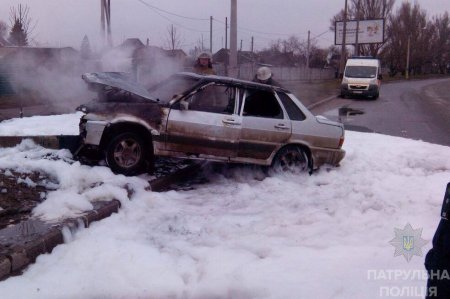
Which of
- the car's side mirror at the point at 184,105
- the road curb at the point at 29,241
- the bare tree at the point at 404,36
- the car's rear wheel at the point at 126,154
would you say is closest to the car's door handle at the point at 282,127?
the car's side mirror at the point at 184,105

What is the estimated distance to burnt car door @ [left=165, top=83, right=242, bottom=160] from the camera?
6703mm

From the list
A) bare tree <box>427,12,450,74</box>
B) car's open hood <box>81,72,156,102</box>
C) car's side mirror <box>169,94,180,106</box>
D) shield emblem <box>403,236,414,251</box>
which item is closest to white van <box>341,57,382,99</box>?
car's open hood <box>81,72,156,102</box>

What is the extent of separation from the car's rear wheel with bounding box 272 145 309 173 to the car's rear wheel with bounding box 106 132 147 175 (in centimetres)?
202

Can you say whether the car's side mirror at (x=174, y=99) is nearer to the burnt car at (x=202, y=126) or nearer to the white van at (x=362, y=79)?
the burnt car at (x=202, y=126)

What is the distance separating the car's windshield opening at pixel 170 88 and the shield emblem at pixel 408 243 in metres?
3.79

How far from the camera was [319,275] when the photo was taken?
3.83 meters

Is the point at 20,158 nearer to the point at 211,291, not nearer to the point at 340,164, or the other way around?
the point at 211,291

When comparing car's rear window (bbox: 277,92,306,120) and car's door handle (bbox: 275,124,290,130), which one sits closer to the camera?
car's door handle (bbox: 275,124,290,130)

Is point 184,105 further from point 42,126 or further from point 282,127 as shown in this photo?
point 42,126

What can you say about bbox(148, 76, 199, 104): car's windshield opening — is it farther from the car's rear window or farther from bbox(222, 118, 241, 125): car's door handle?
the car's rear window

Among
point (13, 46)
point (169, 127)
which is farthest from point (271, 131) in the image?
point (13, 46)

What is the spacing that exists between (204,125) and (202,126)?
0.03 meters

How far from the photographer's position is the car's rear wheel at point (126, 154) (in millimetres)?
6555

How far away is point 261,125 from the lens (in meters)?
7.04
